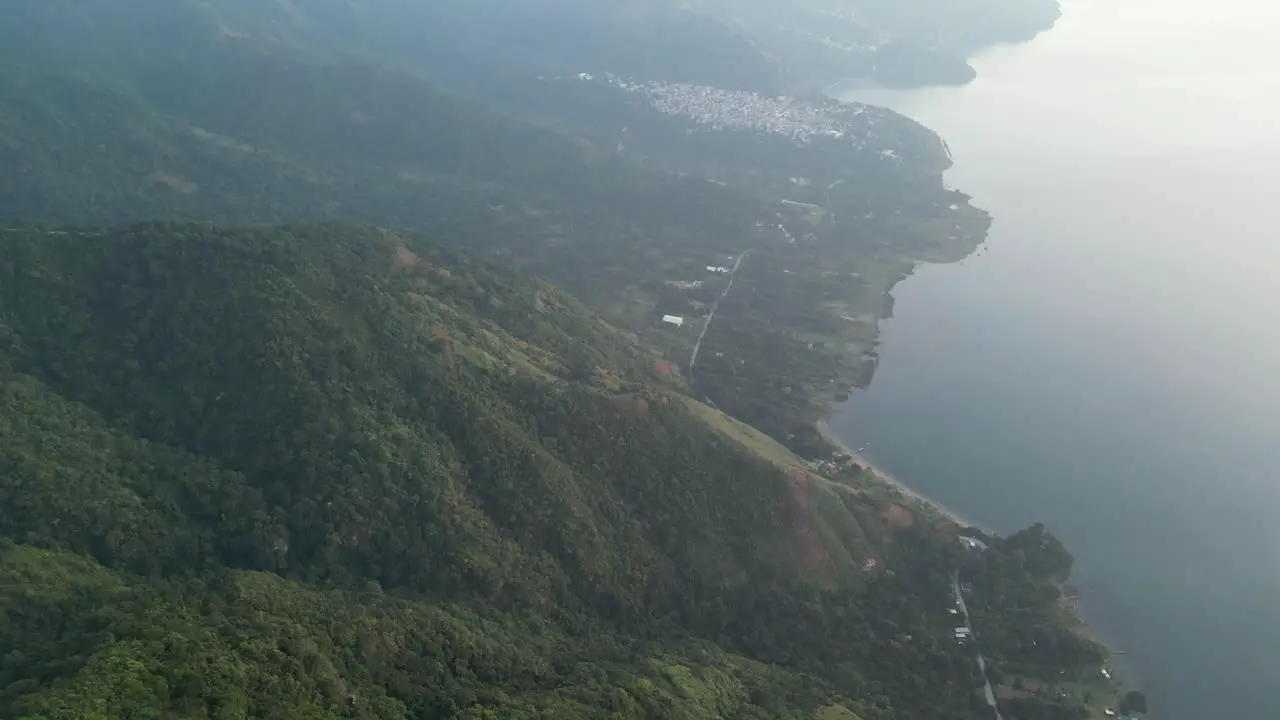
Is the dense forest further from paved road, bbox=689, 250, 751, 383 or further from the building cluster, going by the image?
the building cluster

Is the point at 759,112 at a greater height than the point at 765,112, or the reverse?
the point at 765,112

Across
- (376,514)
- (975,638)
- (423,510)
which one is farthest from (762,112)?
(376,514)

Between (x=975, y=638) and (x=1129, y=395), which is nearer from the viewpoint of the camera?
(x=975, y=638)

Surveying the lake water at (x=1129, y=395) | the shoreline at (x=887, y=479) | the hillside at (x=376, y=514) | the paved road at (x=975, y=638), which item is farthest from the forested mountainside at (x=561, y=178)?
the hillside at (x=376, y=514)

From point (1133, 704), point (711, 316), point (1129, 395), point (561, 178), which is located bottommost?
point (1133, 704)

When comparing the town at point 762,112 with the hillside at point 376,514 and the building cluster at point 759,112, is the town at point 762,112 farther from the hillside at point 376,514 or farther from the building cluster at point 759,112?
the hillside at point 376,514

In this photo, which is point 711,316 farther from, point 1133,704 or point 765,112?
point 765,112

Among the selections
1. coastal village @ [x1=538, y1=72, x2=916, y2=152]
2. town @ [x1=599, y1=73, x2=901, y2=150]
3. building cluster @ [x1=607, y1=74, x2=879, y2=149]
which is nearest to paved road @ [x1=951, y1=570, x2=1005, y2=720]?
coastal village @ [x1=538, y1=72, x2=916, y2=152]

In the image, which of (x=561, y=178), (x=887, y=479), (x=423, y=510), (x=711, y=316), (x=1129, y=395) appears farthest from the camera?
(x=561, y=178)
